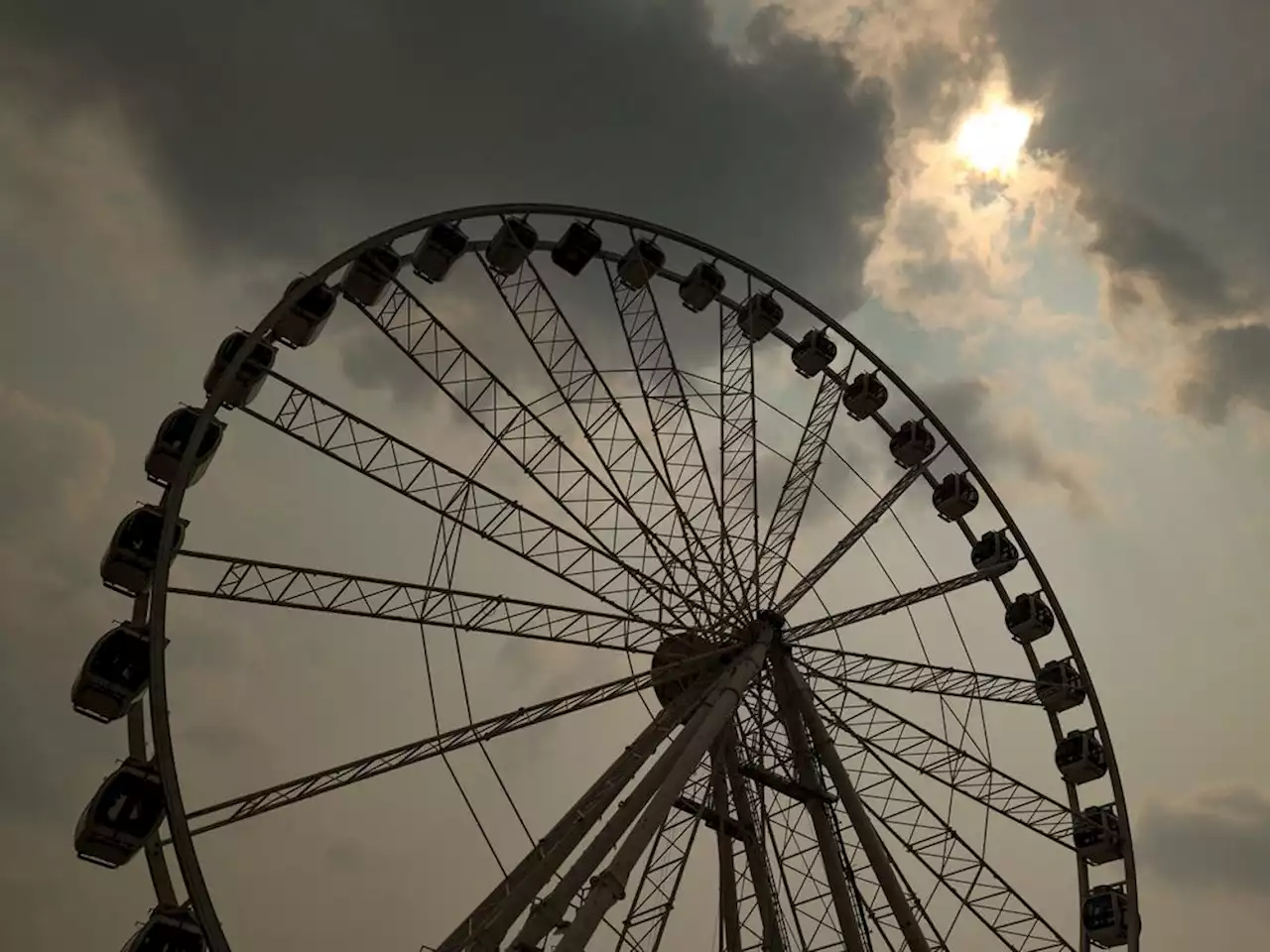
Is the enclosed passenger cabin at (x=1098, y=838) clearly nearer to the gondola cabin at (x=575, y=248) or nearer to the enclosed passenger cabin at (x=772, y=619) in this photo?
the enclosed passenger cabin at (x=772, y=619)

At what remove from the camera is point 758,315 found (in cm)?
2648

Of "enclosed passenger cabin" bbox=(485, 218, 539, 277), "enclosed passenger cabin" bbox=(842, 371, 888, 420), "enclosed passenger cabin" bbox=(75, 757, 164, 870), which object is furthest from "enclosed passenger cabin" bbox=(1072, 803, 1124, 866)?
"enclosed passenger cabin" bbox=(75, 757, 164, 870)

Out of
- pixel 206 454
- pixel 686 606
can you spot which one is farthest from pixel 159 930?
pixel 686 606

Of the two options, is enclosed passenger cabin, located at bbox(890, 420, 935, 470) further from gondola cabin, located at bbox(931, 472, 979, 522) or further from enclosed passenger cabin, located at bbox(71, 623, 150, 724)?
enclosed passenger cabin, located at bbox(71, 623, 150, 724)

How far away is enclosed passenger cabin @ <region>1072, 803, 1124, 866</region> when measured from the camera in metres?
23.2

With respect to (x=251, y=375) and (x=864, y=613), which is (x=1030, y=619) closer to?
(x=864, y=613)

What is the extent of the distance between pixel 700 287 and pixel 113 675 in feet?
51.7

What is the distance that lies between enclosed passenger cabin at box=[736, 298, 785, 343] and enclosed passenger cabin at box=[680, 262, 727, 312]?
3.41 ft

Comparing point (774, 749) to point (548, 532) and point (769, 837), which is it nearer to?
point (769, 837)

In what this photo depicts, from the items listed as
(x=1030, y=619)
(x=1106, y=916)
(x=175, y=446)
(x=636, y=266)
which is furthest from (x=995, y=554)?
(x=175, y=446)

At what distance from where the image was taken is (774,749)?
20969mm

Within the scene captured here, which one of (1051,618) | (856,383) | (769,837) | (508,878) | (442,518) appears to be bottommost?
(508,878)

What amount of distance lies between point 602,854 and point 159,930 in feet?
19.0

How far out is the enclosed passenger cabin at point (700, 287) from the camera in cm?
2550
